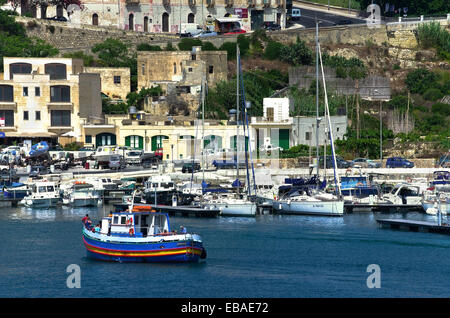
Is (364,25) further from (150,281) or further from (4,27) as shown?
(150,281)

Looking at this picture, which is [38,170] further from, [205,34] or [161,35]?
[205,34]

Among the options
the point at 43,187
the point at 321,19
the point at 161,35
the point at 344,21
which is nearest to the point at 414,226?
the point at 43,187

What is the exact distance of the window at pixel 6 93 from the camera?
7825 cm

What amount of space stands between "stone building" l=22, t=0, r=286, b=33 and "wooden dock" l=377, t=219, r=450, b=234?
50.0 metres

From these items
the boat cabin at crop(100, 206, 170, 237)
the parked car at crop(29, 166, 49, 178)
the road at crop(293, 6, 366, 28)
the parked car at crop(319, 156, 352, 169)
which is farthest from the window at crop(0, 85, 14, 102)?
the boat cabin at crop(100, 206, 170, 237)

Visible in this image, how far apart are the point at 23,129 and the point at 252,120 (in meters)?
16.8

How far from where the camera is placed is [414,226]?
168ft

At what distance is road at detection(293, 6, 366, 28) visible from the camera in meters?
106

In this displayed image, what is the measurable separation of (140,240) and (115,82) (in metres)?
48.2

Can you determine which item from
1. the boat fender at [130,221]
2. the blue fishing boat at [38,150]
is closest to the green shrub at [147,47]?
the blue fishing boat at [38,150]

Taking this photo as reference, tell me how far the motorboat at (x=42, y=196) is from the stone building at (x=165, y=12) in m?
39.2

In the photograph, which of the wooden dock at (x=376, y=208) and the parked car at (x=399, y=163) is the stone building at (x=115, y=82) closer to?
the parked car at (x=399, y=163)

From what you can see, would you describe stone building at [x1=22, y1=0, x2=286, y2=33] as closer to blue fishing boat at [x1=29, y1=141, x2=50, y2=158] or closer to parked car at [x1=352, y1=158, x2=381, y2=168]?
blue fishing boat at [x1=29, y1=141, x2=50, y2=158]
